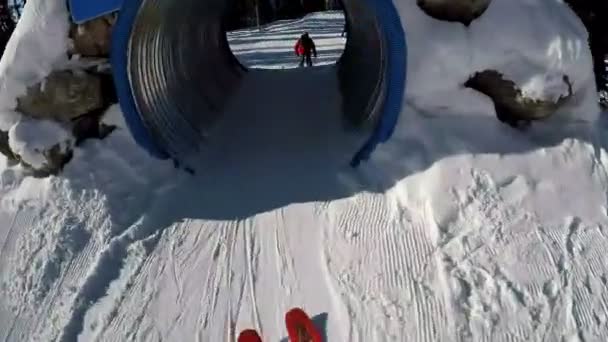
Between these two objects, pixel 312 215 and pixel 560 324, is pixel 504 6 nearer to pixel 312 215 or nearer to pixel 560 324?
pixel 312 215

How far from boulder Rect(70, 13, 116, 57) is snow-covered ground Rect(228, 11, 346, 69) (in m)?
7.44

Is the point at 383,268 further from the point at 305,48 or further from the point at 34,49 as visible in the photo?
the point at 305,48

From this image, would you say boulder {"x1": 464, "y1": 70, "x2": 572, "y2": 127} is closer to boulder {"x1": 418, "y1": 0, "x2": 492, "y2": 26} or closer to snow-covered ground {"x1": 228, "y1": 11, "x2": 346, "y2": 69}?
boulder {"x1": 418, "y1": 0, "x2": 492, "y2": 26}

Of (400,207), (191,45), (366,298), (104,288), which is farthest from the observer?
(191,45)

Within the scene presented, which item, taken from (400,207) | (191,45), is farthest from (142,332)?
Answer: (191,45)

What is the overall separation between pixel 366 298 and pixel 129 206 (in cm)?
240

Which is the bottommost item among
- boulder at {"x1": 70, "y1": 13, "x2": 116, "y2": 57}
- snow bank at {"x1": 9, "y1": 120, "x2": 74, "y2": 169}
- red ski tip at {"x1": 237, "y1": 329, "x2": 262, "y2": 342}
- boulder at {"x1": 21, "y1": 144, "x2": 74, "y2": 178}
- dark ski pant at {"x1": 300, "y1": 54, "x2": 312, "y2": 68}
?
dark ski pant at {"x1": 300, "y1": 54, "x2": 312, "y2": 68}

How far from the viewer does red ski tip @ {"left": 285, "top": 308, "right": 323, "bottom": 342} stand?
4.82 m

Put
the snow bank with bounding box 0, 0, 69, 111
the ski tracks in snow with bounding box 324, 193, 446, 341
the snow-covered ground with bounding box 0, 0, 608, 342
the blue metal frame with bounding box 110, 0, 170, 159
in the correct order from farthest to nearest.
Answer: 1. the snow bank with bounding box 0, 0, 69, 111
2. the blue metal frame with bounding box 110, 0, 170, 159
3. the snow-covered ground with bounding box 0, 0, 608, 342
4. the ski tracks in snow with bounding box 324, 193, 446, 341

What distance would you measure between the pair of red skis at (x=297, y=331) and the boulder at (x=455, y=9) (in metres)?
A: 3.12

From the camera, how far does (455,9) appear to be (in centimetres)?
670

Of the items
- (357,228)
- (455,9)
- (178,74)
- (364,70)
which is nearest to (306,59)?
(364,70)

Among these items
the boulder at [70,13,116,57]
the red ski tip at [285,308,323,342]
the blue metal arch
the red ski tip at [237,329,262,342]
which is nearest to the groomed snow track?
the blue metal arch

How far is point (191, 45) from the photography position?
387 inches
